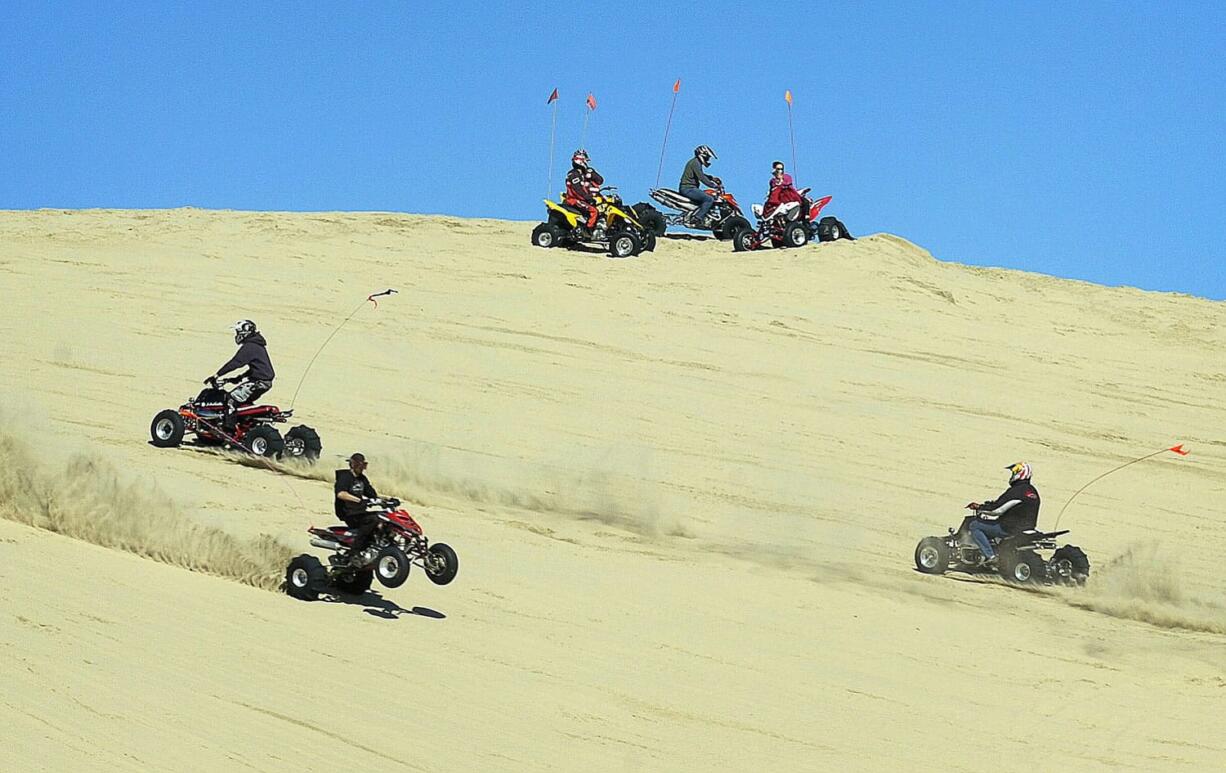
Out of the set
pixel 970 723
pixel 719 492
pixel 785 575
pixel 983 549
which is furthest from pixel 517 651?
pixel 719 492

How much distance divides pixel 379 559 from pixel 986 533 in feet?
21.5

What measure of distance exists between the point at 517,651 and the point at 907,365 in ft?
48.0

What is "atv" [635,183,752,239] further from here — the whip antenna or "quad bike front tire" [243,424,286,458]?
"quad bike front tire" [243,424,286,458]

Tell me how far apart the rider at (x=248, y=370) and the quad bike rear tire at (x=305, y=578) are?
5.38 m

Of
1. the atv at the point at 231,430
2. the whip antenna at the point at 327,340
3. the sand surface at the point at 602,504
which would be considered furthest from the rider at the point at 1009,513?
the whip antenna at the point at 327,340

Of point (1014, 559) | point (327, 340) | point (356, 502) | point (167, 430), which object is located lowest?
point (356, 502)

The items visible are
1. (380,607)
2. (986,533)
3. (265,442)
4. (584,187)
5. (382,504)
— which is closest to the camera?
(382,504)

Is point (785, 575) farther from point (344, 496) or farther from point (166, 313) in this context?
point (166, 313)

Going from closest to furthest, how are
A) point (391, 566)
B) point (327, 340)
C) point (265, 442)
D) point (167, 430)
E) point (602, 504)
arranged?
point (391, 566)
point (265, 442)
point (167, 430)
point (602, 504)
point (327, 340)

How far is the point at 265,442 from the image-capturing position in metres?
15.9

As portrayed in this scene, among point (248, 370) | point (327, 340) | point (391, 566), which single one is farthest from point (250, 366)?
point (327, 340)

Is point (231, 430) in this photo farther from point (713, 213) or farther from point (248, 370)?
point (713, 213)

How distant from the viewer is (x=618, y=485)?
684 inches

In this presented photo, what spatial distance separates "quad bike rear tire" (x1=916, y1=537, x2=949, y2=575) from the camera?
14695mm
